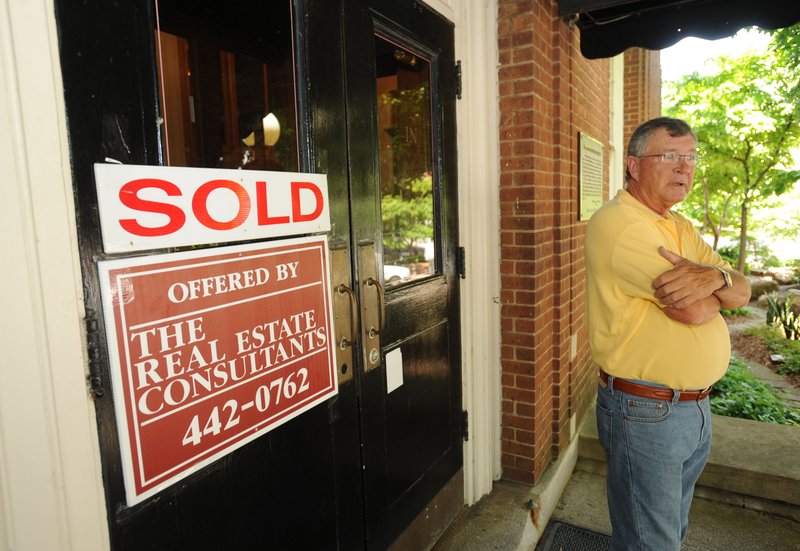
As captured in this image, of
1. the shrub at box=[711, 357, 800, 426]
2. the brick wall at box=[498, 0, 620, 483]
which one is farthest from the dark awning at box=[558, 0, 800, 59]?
the shrub at box=[711, 357, 800, 426]

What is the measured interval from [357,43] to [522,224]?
4.58 ft

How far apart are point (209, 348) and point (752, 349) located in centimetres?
844

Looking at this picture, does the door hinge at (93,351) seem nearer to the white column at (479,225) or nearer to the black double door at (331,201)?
the black double door at (331,201)

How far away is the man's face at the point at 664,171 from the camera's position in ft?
6.61

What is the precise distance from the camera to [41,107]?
1.01 m

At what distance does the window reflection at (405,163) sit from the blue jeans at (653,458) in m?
1.01

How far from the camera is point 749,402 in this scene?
489 cm

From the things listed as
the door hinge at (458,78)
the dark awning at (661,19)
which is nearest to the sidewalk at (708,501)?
the door hinge at (458,78)

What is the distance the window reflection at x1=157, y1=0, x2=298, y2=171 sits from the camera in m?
1.31

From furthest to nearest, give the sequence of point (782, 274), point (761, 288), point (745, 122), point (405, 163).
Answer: point (782, 274) → point (761, 288) → point (745, 122) → point (405, 163)

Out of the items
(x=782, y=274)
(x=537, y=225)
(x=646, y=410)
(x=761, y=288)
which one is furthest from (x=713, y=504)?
(x=782, y=274)

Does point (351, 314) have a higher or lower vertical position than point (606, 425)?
higher

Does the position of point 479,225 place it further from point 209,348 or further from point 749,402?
point 749,402

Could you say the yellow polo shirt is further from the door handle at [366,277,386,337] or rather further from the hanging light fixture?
the hanging light fixture
